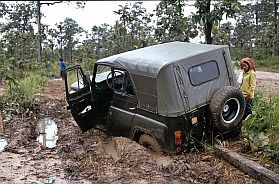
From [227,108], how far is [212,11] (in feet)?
18.3

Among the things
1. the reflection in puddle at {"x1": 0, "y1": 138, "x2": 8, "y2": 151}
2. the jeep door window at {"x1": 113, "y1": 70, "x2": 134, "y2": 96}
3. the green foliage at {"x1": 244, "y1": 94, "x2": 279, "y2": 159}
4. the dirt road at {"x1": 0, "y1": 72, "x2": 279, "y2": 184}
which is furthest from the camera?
the reflection in puddle at {"x1": 0, "y1": 138, "x2": 8, "y2": 151}

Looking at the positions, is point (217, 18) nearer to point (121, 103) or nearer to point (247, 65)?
point (247, 65)

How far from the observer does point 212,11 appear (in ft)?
38.2

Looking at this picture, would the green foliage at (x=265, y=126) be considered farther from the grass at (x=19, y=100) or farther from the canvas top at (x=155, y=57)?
the grass at (x=19, y=100)

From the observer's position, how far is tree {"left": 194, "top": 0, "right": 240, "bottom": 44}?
1144 centimetres

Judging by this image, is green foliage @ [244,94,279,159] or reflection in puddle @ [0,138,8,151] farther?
reflection in puddle @ [0,138,8,151]

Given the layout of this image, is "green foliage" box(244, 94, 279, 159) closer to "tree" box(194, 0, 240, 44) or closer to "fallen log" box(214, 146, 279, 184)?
"fallen log" box(214, 146, 279, 184)

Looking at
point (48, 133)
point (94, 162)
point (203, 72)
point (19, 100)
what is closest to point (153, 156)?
point (94, 162)

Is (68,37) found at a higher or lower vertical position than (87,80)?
higher

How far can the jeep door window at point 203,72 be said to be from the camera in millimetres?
6672

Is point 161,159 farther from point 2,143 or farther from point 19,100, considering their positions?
point 19,100

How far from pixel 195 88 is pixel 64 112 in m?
5.57

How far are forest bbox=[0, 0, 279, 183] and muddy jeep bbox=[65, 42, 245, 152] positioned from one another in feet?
2.70

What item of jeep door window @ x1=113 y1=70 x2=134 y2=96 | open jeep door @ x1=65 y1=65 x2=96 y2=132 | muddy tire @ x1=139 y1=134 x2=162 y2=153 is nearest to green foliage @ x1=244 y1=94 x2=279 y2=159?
muddy tire @ x1=139 y1=134 x2=162 y2=153
